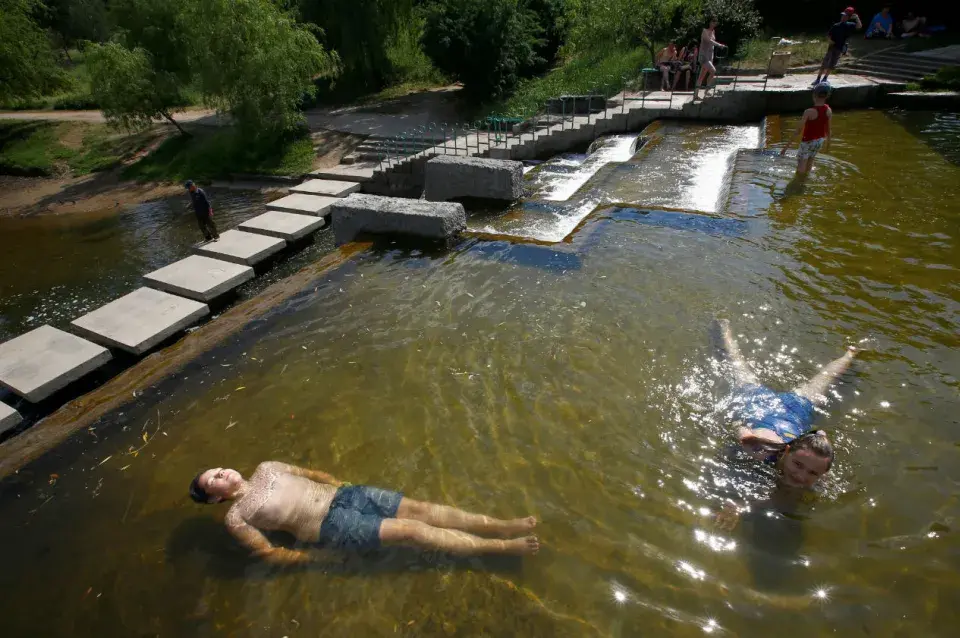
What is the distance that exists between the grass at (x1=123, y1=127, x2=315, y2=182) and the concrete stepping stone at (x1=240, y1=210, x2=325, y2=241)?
29.3 ft

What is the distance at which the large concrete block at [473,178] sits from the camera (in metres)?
8.87

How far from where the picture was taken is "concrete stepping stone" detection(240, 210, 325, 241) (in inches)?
359

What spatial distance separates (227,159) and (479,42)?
11362mm

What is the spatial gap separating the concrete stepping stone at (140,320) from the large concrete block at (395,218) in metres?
2.40

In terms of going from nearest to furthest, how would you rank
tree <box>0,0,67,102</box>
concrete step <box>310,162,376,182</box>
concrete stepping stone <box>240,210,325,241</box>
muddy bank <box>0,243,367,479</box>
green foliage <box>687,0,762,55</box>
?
muddy bank <box>0,243,367,479</box>
concrete stepping stone <box>240,210,325,241</box>
concrete step <box>310,162,376,182</box>
green foliage <box>687,0,762,55</box>
tree <box>0,0,67,102</box>

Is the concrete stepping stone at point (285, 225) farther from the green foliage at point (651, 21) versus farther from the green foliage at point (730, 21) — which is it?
the green foliage at point (730, 21)

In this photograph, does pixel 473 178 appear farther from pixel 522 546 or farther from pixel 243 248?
pixel 522 546

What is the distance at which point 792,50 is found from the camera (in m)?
18.7

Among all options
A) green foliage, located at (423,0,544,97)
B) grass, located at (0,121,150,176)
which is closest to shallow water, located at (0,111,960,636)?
green foliage, located at (423,0,544,97)

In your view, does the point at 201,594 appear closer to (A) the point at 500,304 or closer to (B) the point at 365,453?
(B) the point at 365,453

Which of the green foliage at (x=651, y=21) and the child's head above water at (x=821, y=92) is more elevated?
the green foliage at (x=651, y=21)

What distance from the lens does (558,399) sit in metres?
4.33

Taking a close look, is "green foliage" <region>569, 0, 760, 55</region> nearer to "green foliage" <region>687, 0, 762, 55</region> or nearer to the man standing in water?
"green foliage" <region>687, 0, 762, 55</region>

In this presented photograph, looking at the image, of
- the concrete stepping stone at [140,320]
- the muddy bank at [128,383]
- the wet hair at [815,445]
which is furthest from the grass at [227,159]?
the wet hair at [815,445]
